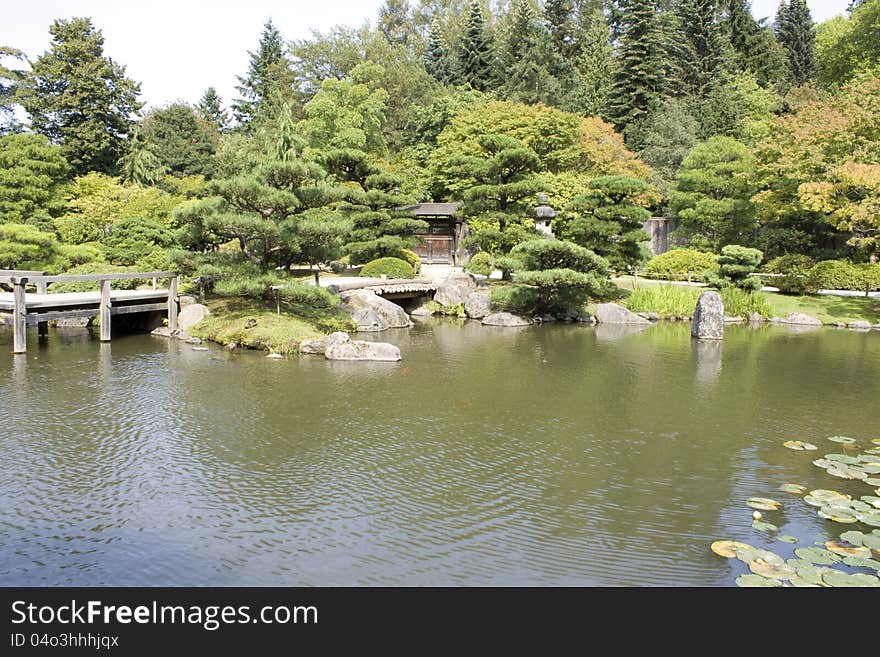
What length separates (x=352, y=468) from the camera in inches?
363

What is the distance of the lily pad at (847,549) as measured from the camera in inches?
267

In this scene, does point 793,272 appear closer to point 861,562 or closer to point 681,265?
point 681,265

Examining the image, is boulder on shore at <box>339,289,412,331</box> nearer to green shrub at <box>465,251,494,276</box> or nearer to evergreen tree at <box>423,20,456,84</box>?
green shrub at <box>465,251,494,276</box>

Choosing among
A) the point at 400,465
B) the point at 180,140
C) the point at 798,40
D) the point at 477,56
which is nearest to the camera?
the point at 400,465

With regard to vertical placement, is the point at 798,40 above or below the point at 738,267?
above

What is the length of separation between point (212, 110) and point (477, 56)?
21944 mm

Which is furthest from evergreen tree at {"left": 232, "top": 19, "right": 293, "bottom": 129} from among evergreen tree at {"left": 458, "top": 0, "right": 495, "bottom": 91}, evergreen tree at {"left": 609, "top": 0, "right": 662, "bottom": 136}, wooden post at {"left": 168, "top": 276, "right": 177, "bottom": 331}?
wooden post at {"left": 168, "top": 276, "right": 177, "bottom": 331}

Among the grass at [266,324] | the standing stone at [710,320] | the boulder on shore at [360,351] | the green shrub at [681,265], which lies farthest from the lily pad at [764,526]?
the green shrub at [681,265]

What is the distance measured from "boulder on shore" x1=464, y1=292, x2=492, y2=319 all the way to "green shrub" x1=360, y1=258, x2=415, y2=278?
3034 millimetres

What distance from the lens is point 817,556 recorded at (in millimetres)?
6750

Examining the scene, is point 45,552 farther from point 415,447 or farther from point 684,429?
point 684,429

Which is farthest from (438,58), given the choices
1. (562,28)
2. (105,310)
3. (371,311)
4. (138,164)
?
(105,310)

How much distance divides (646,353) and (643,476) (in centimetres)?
955
